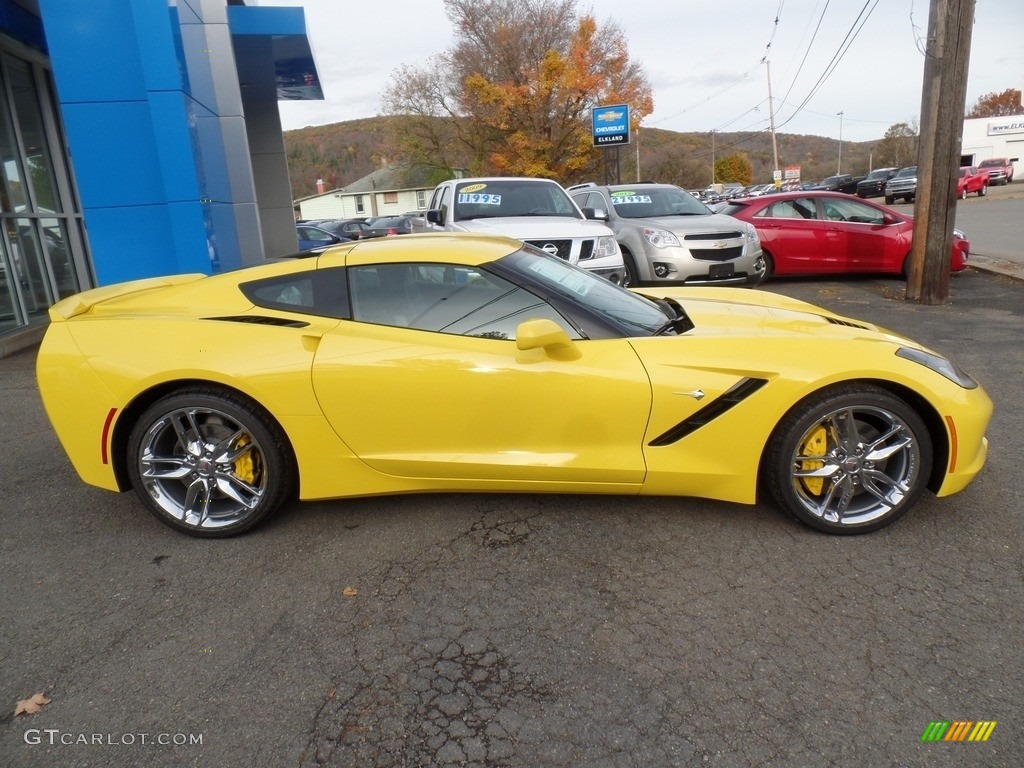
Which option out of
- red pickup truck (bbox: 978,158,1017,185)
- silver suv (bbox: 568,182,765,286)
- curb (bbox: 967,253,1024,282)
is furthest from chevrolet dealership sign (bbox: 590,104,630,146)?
red pickup truck (bbox: 978,158,1017,185)

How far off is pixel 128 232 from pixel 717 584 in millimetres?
8193

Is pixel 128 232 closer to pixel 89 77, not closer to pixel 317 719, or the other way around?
pixel 89 77

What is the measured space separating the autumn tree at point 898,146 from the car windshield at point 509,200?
76285 millimetres

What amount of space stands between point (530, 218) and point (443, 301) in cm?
537

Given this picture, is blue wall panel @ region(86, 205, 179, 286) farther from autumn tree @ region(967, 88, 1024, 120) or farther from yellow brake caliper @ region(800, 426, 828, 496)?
autumn tree @ region(967, 88, 1024, 120)

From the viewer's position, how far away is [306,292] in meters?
3.35

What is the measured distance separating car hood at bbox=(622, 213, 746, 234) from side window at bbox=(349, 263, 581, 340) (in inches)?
268

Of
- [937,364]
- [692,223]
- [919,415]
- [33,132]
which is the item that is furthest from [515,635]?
[33,132]

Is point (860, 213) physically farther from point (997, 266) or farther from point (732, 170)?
point (732, 170)

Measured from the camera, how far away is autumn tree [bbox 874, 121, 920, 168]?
239 ft

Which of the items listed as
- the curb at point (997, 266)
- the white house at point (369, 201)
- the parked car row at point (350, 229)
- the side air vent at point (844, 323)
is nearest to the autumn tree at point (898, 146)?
the white house at point (369, 201)

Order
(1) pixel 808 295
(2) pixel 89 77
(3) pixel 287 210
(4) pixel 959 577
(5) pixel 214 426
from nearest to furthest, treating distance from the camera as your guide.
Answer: (4) pixel 959 577 → (5) pixel 214 426 → (2) pixel 89 77 → (1) pixel 808 295 → (3) pixel 287 210

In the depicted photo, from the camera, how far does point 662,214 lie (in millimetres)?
10648

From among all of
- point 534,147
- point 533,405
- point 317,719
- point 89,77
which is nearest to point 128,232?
point 89,77
